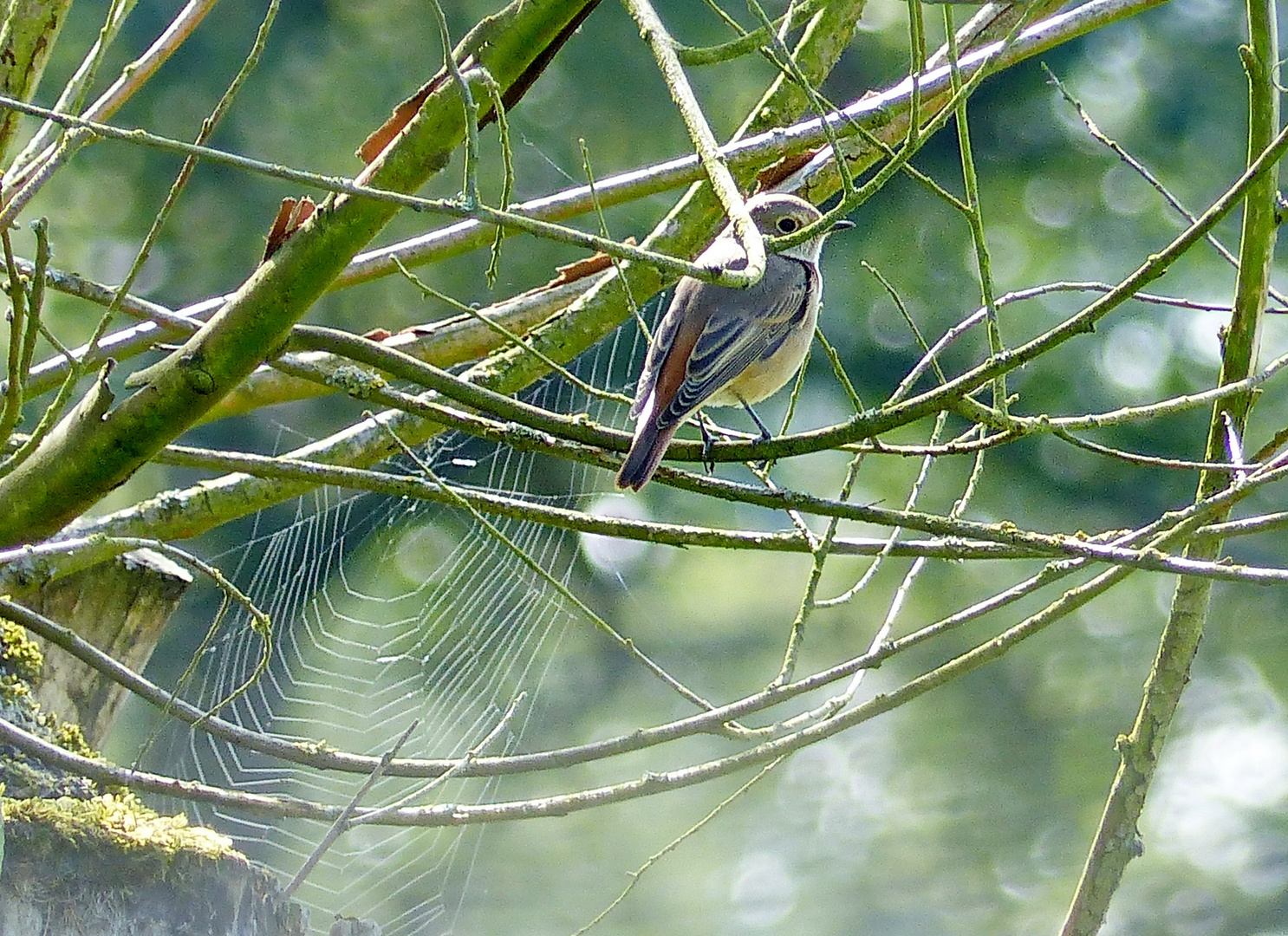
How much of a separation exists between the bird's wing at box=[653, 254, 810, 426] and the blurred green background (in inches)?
55.5

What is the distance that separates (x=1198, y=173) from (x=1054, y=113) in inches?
23.9

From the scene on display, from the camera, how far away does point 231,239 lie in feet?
16.5

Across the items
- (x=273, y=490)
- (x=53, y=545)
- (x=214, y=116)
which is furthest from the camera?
(x=273, y=490)

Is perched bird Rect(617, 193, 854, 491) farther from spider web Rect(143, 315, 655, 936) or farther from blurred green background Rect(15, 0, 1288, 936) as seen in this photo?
spider web Rect(143, 315, 655, 936)

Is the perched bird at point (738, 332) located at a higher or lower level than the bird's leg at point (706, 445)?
higher

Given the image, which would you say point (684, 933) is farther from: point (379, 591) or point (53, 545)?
point (53, 545)

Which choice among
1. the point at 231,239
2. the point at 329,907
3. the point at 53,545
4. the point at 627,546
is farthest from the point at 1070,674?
the point at 53,545

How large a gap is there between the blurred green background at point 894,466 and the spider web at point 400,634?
0.08 m

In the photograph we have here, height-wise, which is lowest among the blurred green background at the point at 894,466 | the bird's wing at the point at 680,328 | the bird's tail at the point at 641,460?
the bird's tail at the point at 641,460

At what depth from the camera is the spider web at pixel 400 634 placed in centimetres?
499

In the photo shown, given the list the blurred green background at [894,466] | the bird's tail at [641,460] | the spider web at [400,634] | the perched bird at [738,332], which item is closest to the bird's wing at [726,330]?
the perched bird at [738,332]

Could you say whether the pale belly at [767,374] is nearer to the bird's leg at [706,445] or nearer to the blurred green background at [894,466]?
the bird's leg at [706,445]

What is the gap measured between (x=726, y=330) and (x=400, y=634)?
2406 millimetres

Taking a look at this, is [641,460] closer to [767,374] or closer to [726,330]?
[726,330]
